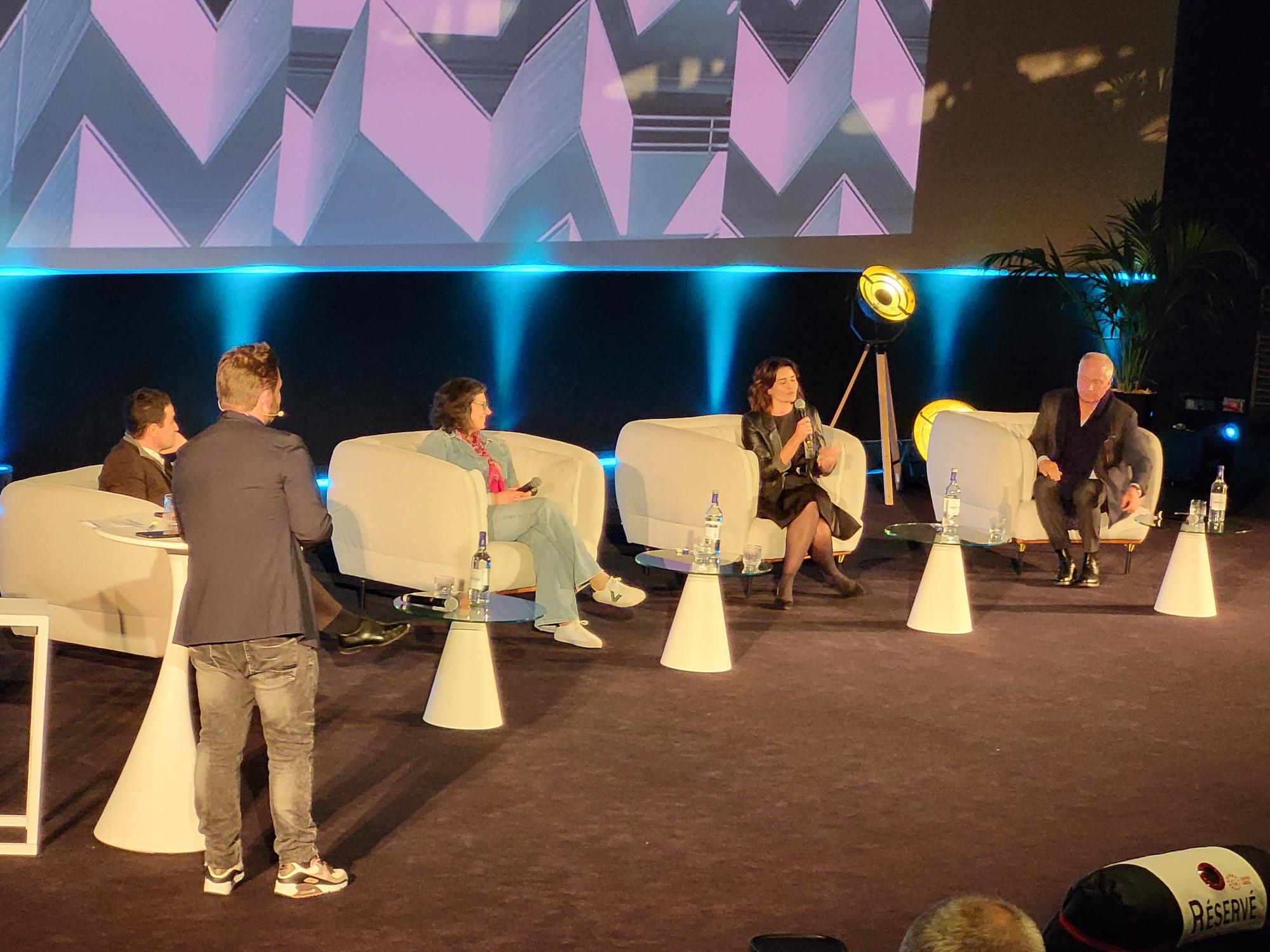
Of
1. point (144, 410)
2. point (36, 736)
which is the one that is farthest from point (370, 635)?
point (36, 736)

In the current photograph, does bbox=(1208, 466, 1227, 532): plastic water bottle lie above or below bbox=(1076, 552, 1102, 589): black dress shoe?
above

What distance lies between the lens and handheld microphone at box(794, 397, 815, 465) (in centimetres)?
691

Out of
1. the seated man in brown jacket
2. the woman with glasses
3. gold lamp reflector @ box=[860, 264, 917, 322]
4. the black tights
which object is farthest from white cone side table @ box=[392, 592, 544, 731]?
gold lamp reflector @ box=[860, 264, 917, 322]

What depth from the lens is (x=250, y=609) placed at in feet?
10.4

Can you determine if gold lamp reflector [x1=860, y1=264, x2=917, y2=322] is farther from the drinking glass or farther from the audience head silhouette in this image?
the audience head silhouette

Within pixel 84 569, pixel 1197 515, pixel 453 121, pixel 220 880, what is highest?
pixel 453 121

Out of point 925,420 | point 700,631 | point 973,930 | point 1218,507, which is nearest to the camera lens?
point 973,930

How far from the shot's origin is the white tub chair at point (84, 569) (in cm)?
491

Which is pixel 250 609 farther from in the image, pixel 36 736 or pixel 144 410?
pixel 144 410

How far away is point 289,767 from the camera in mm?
3303

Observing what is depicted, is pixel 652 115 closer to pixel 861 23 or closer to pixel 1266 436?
pixel 861 23

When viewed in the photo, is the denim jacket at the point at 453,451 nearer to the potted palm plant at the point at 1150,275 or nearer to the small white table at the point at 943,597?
the small white table at the point at 943,597

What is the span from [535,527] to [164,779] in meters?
2.45

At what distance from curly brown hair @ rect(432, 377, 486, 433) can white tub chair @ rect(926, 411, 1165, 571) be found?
9.27 ft
